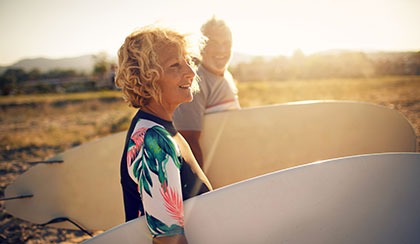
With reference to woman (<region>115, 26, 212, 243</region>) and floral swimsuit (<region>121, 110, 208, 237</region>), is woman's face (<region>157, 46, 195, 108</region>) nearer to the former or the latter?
woman (<region>115, 26, 212, 243</region>)

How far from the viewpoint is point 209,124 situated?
233cm

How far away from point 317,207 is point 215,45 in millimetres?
1209

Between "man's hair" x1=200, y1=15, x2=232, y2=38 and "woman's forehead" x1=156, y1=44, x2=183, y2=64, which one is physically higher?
"man's hair" x1=200, y1=15, x2=232, y2=38

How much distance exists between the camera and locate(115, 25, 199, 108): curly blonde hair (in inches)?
33.4

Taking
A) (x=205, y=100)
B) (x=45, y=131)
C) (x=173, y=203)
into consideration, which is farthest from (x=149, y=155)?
(x=45, y=131)

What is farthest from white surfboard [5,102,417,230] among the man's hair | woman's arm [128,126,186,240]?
woman's arm [128,126,186,240]

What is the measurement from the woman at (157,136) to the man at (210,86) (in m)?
0.55

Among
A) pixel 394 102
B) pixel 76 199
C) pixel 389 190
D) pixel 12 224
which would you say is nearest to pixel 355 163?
pixel 389 190

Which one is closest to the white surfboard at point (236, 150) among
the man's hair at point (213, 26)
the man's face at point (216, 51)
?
the man's face at point (216, 51)

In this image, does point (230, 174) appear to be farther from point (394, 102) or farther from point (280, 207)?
point (394, 102)

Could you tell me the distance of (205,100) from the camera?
1.67 metres

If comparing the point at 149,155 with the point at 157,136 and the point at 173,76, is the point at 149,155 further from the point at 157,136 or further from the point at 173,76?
the point at 173,76

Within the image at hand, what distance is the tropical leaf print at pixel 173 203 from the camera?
0.75m

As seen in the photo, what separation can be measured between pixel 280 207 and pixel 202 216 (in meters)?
0.35
